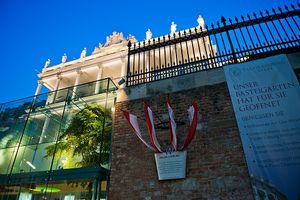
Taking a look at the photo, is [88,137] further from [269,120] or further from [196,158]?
[269,120]

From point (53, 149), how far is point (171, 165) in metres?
4.07

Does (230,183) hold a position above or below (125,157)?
below

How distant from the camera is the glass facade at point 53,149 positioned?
6664 millimetres

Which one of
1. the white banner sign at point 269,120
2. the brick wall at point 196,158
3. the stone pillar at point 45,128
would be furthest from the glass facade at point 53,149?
the white banner sign at point 269,120

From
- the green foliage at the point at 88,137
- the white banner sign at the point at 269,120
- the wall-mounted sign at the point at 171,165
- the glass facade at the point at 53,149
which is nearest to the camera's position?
the white banner sign at the point at 269,120

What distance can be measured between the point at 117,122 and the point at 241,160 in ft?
11.7

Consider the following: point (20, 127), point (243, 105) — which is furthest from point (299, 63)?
point (20, 127)

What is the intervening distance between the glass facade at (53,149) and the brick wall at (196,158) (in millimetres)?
942

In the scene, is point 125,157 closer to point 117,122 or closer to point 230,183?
point 117,122

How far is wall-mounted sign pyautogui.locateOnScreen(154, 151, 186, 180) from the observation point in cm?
527

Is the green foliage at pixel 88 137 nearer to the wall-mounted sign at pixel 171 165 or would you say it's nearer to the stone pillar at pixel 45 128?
the stone pillar at pixel 45 128

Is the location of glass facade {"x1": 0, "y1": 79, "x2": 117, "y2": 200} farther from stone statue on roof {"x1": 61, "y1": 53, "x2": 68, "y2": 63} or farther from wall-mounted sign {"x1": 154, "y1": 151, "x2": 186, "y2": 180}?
stone statue on roof {"x1": 61, "y1": 53, "x2": 68, "y2": 63}

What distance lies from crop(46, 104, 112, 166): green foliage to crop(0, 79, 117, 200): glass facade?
0.10ft

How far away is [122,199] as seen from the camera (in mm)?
5414
